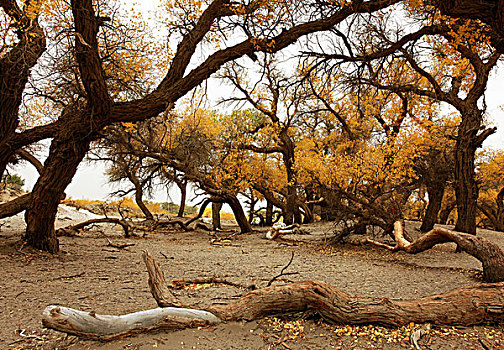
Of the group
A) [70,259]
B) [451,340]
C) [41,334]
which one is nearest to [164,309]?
[41,334]

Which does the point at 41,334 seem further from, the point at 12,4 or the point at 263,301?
the point at 12,4

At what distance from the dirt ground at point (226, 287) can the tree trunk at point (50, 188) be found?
30 centimetres

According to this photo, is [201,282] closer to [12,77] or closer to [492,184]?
[12,77]

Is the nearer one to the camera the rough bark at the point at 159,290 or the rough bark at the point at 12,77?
the rough bark at the point at 159,290

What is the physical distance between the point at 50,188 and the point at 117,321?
14.5ft

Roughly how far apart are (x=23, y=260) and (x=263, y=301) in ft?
15.5

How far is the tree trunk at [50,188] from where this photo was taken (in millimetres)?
6004

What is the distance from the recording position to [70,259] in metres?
5.98

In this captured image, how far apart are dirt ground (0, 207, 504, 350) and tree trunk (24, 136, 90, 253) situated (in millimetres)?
300

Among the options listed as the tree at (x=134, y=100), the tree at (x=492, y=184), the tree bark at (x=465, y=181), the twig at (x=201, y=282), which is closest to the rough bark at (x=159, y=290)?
the twig at (x=201, y=282)

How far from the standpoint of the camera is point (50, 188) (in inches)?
236

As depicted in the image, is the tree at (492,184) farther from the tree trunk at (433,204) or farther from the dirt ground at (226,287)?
→ the dirt ground at (226,287)

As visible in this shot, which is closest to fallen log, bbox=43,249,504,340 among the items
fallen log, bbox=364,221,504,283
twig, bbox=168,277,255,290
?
twig, bbox=168,277,255,290

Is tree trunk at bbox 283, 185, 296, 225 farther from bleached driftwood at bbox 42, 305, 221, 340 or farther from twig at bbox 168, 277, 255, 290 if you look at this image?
bleached driftwood at bbox 42, 305, 221, 340
